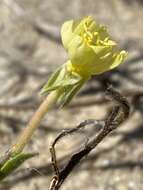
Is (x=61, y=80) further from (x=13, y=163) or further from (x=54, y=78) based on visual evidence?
(x=13, y=163)

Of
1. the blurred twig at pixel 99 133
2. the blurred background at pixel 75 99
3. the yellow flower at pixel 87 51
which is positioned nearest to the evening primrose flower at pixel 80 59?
the yellow flower at pixel 87 51

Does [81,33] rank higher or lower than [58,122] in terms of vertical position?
higher

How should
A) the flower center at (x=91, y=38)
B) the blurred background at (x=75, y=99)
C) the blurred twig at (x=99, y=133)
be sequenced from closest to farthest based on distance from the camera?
1. the blurred twig at (x=99, y=133)
2. the flower center at (x=91, y=38)
3. the blurred background at (x=75, y=99)

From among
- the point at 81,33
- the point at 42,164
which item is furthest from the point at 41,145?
the point at 81,33

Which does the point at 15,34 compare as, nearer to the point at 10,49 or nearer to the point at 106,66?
the point at 10,49

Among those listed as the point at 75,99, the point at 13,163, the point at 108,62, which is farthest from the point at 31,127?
the point at 75,99

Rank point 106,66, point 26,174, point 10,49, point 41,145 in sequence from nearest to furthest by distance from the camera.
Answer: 1. point 106,66
2. point 26,174
3. point 41,145
4. point 10,49

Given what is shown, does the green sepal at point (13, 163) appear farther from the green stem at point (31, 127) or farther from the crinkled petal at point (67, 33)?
the crinkled petal at point (67, 33)
